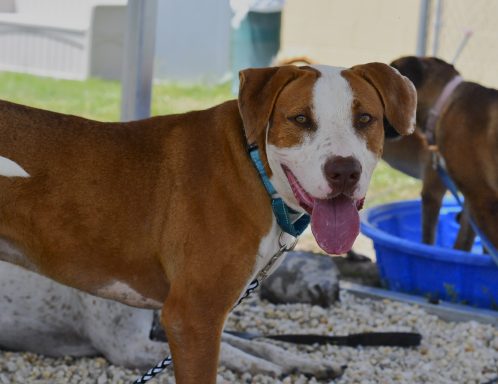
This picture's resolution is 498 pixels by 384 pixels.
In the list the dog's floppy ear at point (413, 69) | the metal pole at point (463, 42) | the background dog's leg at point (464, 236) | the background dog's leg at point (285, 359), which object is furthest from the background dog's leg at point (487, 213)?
the metal pole at point (463, 42)

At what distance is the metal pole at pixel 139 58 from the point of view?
507 centimetres

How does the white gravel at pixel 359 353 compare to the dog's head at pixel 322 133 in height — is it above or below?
below

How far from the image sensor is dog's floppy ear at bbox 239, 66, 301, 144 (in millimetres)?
3061

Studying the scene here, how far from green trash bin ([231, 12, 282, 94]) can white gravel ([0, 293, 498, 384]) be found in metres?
7.51

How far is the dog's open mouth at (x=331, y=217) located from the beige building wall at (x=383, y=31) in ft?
22.3

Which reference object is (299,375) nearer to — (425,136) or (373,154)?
(373,154)

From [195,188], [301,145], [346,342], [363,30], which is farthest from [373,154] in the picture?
[363,30]

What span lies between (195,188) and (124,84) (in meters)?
2.14

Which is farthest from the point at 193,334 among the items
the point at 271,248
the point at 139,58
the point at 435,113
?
the point at 435,113

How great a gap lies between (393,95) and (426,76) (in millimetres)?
2644

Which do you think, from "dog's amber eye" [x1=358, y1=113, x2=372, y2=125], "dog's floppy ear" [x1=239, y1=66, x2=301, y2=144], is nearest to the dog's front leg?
"dog's floppy ear" [x1=239, y1=66, x2=301, y2=144]

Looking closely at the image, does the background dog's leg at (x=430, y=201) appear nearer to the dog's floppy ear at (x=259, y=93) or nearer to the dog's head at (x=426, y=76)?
the dog's head at (x=426, y=76)

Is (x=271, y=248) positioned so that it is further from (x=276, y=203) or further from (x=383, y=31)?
(x=383, y=31)

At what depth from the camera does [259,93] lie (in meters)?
3.09
